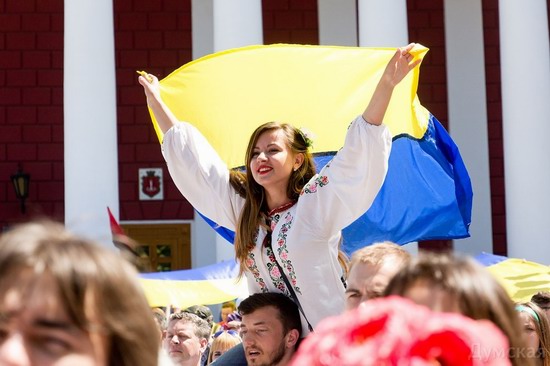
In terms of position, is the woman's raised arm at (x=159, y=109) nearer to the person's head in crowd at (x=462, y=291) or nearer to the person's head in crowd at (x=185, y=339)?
the person's head in crowd at (x=185, y=339)

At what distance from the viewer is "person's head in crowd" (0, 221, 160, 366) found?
6.88 ft

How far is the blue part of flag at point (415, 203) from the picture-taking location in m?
6.55

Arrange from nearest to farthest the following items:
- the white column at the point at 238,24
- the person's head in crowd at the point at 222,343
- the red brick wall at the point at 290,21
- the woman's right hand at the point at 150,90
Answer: the woman's right hand at the point at 150,90
the person's head in crowd at the point at 222,343
the white column at the point at 238,24
the red brick wall at the point at 290,21

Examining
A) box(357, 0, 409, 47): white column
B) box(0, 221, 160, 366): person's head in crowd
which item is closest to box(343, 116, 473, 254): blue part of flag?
box(0, 221, 160, 366): person's head in crowd

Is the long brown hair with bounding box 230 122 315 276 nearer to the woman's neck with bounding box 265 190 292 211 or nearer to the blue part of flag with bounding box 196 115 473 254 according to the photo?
the woman's neck with bounding box 265 190 292 211

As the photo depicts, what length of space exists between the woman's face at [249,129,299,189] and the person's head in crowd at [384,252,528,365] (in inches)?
109

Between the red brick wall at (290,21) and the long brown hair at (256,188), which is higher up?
the red brick wall at (290,21)

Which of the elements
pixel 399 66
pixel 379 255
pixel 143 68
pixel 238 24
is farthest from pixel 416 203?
pixel 143 68

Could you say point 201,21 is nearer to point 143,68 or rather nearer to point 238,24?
point 143,68

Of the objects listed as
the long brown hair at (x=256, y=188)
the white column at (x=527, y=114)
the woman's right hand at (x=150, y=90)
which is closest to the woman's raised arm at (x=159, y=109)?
the woman's right hand at (x=150, y=90)

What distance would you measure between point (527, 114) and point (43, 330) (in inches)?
692

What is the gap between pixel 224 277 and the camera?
1302 cm

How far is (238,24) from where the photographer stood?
60.8 feet

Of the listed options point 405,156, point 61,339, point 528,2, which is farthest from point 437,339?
point 528,2
